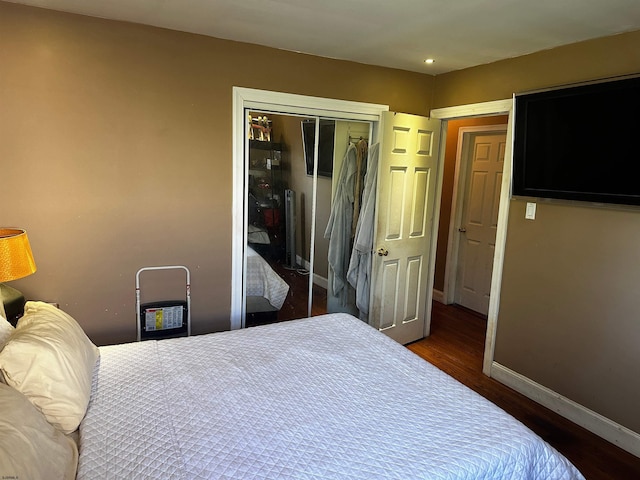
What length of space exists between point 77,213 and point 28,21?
40.7 inches

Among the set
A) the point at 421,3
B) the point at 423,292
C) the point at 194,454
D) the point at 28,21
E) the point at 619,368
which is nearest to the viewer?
the point at 194,454

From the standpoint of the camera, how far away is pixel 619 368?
245cm

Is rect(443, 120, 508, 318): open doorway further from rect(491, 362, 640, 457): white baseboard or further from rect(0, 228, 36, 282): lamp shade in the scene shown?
rect(0, 228, 36, 282): lamp shade

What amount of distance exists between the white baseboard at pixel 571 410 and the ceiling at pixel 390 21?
2235mm

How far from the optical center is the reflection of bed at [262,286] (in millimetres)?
3121

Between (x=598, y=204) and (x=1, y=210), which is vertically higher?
(x=598, y=204)

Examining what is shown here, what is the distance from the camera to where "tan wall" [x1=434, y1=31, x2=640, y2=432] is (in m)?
2.39

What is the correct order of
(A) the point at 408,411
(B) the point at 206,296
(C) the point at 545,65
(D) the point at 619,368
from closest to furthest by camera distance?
(A) the point at 408,411, (D) the point at 619,368, (C) the point at 545,65, (B) the point at 206,296

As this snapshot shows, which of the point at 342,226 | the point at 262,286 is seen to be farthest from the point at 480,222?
the point at 262,286

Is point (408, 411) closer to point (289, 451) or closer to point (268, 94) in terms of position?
point (289, 451)

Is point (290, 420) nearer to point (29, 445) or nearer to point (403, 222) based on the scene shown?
point (29, 445)

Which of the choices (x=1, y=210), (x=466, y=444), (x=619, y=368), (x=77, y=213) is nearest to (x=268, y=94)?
(x=77, y=213)

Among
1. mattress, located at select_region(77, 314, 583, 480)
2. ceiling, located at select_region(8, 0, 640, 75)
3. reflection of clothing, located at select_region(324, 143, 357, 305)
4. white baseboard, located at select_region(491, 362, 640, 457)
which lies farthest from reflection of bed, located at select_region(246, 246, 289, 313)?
white baseboard, located at select_region(491, 362, 640, 457)

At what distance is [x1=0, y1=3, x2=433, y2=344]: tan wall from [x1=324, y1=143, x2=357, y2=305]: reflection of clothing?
76cm
